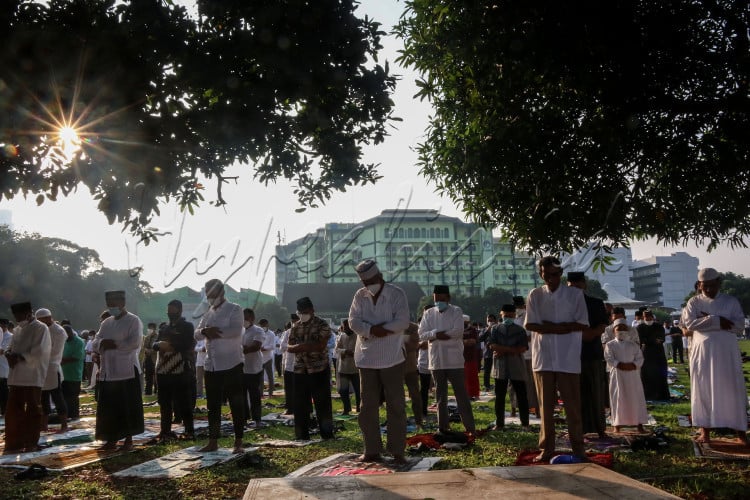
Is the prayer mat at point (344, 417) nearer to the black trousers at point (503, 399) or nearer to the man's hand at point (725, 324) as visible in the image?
the black trousers at point (503, 399)

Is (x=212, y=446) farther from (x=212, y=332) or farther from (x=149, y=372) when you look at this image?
(x=149, y=372)

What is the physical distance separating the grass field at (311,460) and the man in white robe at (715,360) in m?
0.53

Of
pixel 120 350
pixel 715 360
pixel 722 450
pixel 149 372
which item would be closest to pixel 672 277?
pixel 149 372

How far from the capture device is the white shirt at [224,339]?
8617 millimetres

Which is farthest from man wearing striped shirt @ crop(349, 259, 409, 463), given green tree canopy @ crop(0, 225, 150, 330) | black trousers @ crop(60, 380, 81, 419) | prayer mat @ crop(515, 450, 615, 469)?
green tree canopy @ crop(0, 225, 150, 330)

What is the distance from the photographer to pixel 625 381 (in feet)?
31.7

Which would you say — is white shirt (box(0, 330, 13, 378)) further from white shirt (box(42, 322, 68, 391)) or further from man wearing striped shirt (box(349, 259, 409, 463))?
man wearing striped shirt (box(349, 259, 409, 463))

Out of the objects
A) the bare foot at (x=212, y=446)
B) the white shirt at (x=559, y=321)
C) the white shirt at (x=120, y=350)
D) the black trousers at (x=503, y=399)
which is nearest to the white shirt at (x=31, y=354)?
the white shirt at (x=120, y=350)

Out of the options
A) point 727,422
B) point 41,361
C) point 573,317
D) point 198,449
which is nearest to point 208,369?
point 198,449

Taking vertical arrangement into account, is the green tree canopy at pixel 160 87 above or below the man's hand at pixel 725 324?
above

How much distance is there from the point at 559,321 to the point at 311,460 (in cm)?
345

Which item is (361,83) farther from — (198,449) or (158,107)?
(198,449)

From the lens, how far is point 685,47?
8039 mm

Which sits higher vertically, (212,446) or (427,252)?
(427,252)
